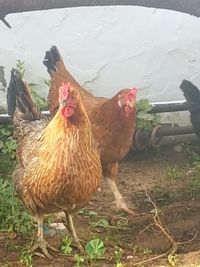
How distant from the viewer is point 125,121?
15.5 ft

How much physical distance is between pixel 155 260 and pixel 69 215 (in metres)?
0.57

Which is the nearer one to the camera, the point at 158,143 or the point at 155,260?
the point at 155,260

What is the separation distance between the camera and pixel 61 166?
3.48 m

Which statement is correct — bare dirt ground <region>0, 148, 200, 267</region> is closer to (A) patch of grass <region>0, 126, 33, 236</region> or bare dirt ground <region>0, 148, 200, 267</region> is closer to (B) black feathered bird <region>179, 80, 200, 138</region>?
(A) patch of grass <region>0, 126, 33, 236</region>

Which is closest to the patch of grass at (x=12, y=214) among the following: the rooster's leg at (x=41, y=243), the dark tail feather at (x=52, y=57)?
the rooster's leg at (x=41, y=243)

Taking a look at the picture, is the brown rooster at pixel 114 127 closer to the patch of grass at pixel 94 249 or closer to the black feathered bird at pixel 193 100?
the black feathered bird at pixel 193 100

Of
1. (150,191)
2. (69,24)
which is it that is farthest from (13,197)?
(69,24)

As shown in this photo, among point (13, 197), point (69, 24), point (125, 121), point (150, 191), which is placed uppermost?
point (69, 24)

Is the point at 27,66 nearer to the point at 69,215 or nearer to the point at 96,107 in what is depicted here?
the point at 96,107

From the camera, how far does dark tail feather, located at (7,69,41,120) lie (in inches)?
170

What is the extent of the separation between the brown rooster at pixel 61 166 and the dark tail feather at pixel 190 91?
76.5 inches

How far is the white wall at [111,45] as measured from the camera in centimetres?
527

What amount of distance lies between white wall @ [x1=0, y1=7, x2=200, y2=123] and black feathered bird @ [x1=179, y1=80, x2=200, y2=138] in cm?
24

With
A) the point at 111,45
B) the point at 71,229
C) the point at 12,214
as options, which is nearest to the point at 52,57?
the point at 111,45
